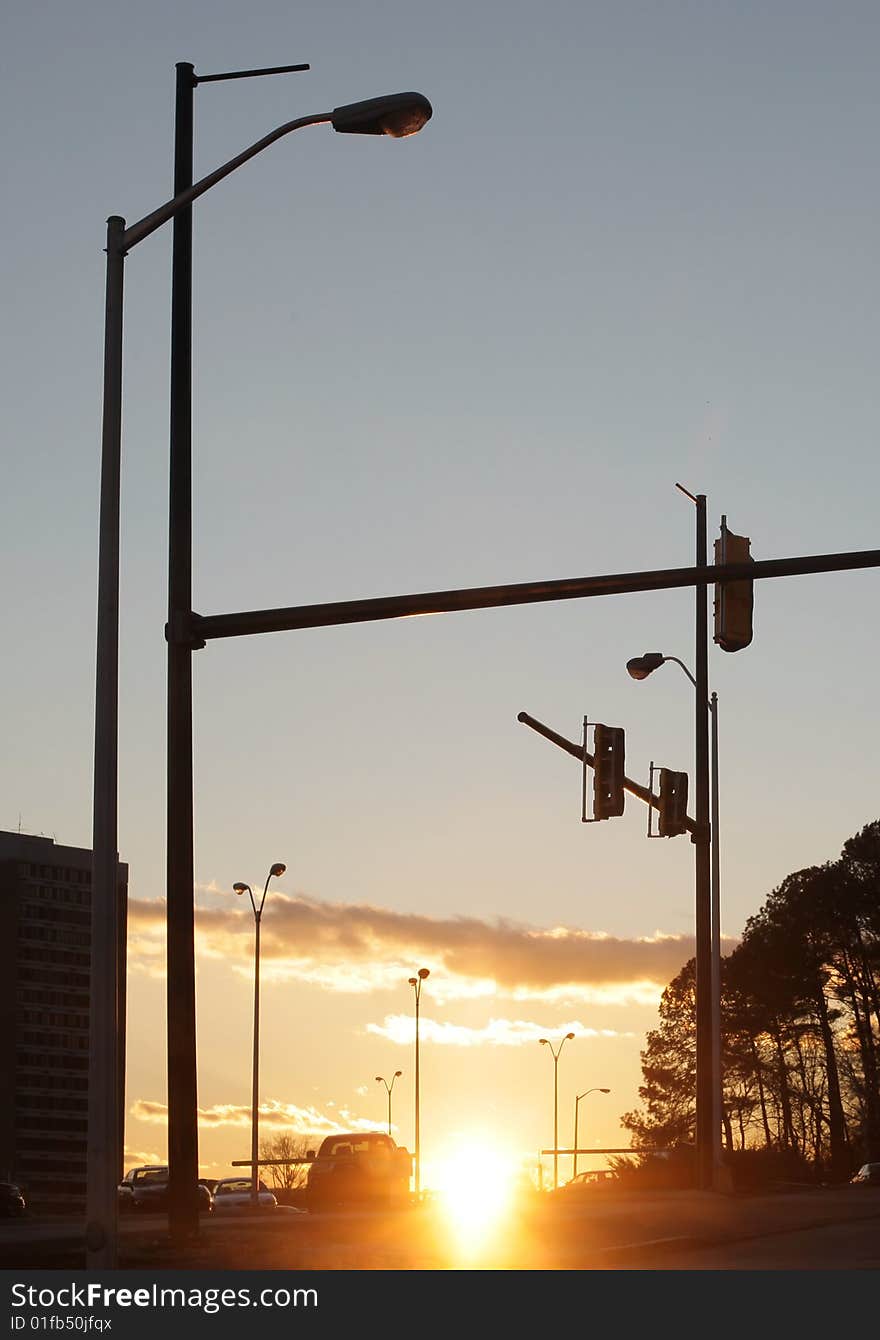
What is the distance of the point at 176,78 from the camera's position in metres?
20.6

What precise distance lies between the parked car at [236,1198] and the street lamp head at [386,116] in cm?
3388

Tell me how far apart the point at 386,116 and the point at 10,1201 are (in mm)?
41063

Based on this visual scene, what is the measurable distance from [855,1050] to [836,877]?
8.40 metres

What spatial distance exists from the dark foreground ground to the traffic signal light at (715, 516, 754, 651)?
6.04 meters

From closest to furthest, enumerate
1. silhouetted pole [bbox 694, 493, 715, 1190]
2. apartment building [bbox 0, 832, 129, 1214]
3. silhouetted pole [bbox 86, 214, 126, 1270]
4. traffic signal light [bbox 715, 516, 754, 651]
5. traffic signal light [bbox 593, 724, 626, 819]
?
1. silhouetted pole [bbox 86, 214, 126, 1270]
2. traffic signal light [bbox 715, 516, 754, 651]
3. traffic signal light [bbox 593, 724, 626, 819]
4. silhouetted pole [bbox 694, 493, 715, 1190]
5. apartment building [bbox 0, 832, 129, 1214]

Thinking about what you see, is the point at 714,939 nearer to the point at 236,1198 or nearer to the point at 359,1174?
the point at 359,1174

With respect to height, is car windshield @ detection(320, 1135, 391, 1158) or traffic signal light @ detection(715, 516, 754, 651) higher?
traffic signal light @ detection(715, 516, 754, 651)

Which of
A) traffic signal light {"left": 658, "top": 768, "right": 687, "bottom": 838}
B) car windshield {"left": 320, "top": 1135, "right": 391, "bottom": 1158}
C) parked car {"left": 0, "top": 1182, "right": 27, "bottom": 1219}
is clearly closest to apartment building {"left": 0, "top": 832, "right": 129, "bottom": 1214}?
parked car {"left": 0, "top": 1182, "right": 27, "bottom": 1219}

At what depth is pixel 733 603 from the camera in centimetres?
1873

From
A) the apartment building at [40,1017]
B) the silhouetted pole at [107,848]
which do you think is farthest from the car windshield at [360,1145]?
the apartment building at [40,1017]

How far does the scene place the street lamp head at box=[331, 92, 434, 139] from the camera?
56.1ft

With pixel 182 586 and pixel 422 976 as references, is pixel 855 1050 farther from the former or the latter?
pixel 182 586

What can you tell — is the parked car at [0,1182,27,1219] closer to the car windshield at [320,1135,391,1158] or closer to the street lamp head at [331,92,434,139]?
the car windshield at [320,1135,391,1158]

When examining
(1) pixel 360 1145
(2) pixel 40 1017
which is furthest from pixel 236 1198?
(2) pixel 40 1017
